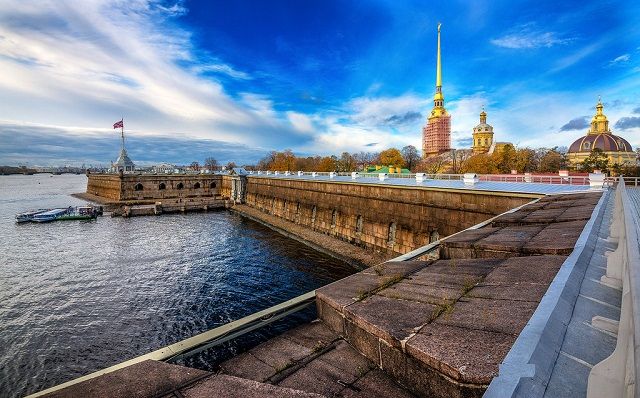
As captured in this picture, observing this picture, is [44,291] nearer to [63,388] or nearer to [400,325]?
[63,388]

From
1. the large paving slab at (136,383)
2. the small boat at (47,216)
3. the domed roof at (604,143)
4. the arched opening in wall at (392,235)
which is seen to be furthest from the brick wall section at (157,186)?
the domed roof at (604,143)

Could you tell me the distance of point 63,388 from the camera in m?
2.47

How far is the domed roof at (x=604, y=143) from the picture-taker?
221ft

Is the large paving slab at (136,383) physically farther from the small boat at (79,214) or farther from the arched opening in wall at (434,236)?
the small boat at (79,214)

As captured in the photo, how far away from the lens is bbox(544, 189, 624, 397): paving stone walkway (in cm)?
163

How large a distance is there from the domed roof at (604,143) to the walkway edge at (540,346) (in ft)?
284

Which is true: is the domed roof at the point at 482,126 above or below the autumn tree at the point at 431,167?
above

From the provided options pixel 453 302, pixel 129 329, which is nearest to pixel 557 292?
pixel 453 302

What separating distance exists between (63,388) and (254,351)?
166 centimetres

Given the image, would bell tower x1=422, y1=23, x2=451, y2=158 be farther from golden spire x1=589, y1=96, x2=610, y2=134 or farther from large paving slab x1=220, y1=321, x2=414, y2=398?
large paving slab x1=220, y1=321, x2=414, y2=398

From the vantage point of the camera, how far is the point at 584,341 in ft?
6.61

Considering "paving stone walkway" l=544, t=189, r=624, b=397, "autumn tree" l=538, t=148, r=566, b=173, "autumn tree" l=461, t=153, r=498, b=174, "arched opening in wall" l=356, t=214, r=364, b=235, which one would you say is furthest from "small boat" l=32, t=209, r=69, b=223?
"autumn tree" l=538, t=148, r=566, b=173

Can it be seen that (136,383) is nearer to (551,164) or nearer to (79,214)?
(79,214)

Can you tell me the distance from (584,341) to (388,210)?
18410 mm
